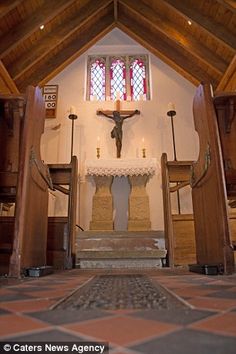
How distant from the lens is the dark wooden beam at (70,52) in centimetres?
578

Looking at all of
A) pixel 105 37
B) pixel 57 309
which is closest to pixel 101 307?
pixel 57 309

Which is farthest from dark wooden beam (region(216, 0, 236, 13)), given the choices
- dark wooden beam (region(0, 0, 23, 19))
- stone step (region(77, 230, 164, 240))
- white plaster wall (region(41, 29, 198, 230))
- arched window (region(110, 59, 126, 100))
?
stone step (region(77, 230, 164, 240))

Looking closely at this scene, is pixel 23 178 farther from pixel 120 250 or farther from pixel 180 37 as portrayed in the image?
pixel 180 37

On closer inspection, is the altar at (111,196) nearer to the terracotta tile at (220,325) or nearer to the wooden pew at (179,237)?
the wooden pew at (179,237)

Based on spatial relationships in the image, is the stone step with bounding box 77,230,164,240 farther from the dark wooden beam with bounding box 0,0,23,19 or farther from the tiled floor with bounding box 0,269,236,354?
the dark wooden beam with bounding box 0,0,23,19

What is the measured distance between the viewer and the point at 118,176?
4.95 m

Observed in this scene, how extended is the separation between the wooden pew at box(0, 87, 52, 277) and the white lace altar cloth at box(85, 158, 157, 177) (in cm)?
241

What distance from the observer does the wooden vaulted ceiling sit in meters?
4.66

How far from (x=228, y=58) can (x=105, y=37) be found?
9.24ft

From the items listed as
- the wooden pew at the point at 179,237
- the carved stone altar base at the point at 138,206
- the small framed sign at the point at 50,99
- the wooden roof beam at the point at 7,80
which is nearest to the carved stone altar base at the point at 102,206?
the carved stone altar base at the point at 138,206

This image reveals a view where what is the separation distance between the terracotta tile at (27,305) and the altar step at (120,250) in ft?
7.32

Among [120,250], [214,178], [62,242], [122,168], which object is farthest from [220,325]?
[122,168]

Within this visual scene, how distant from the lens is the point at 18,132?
2008mm

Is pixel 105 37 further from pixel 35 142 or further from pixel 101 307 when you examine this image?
pixel 101 307
